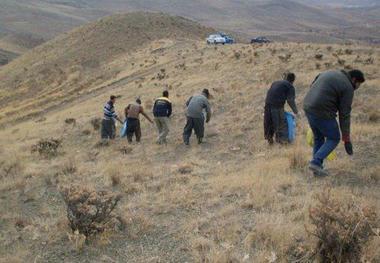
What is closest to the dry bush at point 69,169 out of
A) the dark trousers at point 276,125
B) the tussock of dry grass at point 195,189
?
the tussock of dry grass at point 195,189

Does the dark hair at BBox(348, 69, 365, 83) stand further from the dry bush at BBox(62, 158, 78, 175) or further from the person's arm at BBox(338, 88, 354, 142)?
the dry bush at BBox(62, 158, 78, 175)

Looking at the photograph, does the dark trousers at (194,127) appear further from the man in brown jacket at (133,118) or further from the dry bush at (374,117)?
the dry bush at (374,117)

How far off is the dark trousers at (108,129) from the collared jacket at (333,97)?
31.0 ft

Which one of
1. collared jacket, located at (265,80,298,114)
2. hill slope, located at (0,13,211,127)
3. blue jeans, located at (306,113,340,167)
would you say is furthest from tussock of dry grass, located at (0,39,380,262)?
hill slope, located at (0,13,211,127)

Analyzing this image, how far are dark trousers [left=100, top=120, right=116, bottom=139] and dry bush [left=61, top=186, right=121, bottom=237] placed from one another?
30.9 feet

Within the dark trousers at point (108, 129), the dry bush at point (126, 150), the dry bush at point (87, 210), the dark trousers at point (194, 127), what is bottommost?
the dark trousers at point (108, 129)

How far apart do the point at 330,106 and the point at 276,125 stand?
372 centimetres

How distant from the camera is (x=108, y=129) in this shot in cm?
1712

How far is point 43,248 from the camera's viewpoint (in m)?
7.07

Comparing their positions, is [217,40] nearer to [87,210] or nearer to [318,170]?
[318,170]

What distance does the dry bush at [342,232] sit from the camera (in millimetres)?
5645

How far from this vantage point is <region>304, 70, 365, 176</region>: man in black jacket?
8.30 m

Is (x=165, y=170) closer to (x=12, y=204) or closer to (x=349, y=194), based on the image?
(x=12, y=204)

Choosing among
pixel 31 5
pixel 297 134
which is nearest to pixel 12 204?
pixel 297 134
